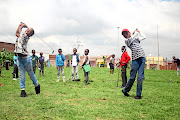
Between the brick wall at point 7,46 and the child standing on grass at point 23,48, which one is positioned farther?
the brick wall at point 7,46

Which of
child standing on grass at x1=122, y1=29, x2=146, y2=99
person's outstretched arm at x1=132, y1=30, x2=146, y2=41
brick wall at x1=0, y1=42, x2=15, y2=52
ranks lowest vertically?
child standing on grass at x1=122, y1=29, x2=146, y2=99

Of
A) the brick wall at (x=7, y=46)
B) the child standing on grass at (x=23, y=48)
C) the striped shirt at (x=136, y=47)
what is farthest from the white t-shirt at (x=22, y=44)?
the brick wall at (x=7, y=46)

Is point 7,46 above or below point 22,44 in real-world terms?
above

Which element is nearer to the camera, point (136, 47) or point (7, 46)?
point (136, 47)

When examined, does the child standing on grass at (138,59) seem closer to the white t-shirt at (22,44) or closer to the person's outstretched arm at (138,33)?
the person's outstretched arm at (138,33)

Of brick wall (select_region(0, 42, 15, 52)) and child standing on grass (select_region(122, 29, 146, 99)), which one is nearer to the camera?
child standing on grass (select_region(122, 29, 146, 99))

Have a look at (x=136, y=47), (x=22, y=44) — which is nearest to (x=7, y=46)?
(x=22, y=44)

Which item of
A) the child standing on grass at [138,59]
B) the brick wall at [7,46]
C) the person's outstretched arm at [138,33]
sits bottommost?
the child standing on grass at [138,59]

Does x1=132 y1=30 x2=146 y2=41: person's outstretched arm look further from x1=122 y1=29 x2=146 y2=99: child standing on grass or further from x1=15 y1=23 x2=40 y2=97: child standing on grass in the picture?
x1=15 y1=23 x2=40 y2=97: child standing on grass

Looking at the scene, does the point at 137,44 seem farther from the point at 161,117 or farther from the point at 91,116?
the point at 91,116

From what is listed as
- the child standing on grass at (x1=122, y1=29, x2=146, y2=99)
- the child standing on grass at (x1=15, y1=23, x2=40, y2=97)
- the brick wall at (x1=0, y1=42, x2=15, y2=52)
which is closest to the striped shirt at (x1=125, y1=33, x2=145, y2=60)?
the child standing on grass at (x1=122, y1=29, x2=146, y2=99)

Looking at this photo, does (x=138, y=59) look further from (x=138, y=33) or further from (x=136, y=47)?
(x=138, y=33)

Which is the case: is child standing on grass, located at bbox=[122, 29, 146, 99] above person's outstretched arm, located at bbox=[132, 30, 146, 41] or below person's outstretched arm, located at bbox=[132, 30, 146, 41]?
below

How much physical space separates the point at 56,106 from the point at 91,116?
4.11 ft
